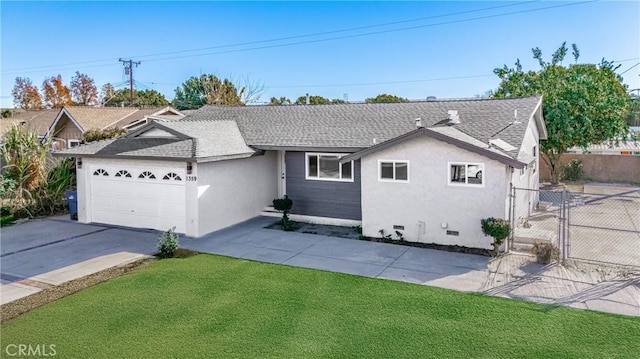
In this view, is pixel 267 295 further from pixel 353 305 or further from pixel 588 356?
pixel 588 356

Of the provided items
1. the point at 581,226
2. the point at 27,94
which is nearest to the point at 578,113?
the point at 581,226

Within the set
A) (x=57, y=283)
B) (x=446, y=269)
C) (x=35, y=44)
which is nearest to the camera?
(x=57, y=283)

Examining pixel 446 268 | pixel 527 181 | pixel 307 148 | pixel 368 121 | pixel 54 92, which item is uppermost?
pixel 54 92

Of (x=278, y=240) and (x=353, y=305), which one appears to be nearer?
(x=353, y=305)

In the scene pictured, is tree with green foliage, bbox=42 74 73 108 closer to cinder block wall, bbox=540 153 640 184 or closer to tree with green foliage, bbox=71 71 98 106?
tree with green foliage, bbox=71 71 98 106

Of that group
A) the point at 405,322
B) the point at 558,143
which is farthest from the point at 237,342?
the point at 558,143

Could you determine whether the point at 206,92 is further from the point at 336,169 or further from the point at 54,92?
the point at 336,169

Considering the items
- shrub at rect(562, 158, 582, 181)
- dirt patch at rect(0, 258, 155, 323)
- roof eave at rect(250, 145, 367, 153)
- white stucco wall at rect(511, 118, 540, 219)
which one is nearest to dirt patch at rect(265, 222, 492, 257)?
white stucco wall at rect(511, 118, 540, 219)
